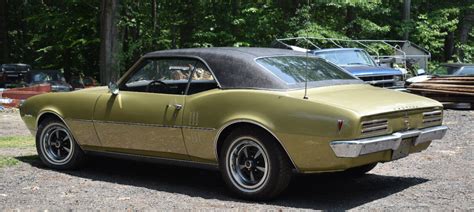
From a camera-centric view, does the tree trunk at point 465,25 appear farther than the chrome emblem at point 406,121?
Yes

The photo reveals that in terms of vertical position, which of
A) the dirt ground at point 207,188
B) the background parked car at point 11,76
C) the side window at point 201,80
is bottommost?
the background parked car at point 11,76

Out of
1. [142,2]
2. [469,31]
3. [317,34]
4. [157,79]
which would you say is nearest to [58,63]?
[142,2]

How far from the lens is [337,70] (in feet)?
22.7

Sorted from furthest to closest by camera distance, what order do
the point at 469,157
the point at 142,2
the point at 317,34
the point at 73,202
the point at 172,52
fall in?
the point at 142,2 → the point at 317,34 → the point at 469,157 → the point at 172,52 → the point at 73,202

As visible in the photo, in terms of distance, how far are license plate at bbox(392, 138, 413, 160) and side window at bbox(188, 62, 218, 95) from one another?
191 cm

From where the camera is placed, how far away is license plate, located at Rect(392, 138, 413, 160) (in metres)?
5.82

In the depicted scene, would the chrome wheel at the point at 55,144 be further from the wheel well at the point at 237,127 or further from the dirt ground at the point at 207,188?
the wheel well at the point at 237,127

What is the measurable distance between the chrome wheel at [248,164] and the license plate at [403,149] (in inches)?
47.2

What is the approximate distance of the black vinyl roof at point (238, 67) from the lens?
6066 mm

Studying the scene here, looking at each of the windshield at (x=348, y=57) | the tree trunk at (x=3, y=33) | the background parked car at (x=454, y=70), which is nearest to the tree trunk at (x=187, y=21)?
the background parked car at (x=454, y=70)

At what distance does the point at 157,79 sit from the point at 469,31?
3318 centimetres

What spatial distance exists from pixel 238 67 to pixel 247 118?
67 cm

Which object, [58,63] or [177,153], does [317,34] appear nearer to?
[58,63]

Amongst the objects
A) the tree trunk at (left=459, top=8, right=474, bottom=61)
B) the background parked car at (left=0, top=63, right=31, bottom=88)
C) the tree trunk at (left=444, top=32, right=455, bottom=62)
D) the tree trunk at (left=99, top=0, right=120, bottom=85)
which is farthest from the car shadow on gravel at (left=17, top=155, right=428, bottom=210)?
the tree trunk at (left=444, top=32, right=455, bottom=62)
